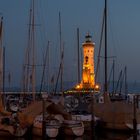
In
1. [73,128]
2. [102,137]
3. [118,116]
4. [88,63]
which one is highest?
[88,63]

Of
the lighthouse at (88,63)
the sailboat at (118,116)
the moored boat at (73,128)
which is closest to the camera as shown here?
the moored boat at (73,128)

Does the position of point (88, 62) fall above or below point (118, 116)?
above

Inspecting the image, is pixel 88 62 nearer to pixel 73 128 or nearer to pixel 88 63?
pixel 88 63

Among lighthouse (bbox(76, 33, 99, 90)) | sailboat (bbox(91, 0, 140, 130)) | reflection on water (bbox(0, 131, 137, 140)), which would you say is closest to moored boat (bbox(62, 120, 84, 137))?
reflection on water (bbox(0, 131, 137, 140))

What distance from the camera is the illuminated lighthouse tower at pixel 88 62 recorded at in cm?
9156

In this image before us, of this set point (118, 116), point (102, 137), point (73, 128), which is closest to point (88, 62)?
point (118, 116)

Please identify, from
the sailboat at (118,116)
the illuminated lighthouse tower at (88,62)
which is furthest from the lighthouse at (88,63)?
the sailboat at (118,116)

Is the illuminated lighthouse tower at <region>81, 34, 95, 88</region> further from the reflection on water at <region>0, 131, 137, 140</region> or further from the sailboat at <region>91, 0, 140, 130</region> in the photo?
the reflection on water at <region>0, 131, 137, 140</region>

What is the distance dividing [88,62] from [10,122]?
197 feet

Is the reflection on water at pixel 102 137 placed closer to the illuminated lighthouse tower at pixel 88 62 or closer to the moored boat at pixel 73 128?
the moored boat at pixel 73 128

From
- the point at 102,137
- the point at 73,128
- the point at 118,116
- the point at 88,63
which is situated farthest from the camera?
the point at 88,63

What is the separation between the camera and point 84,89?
278ft

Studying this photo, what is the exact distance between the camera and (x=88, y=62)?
96625 millimetres

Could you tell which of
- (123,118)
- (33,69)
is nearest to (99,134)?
(123,118)
